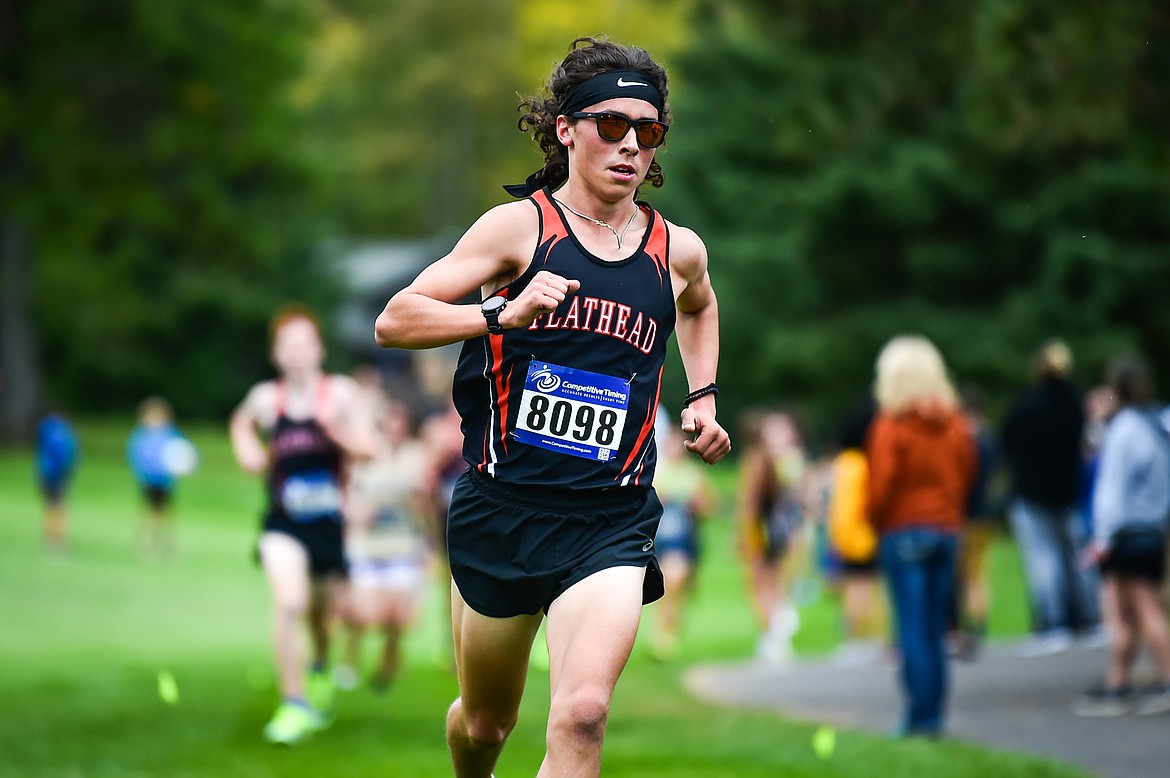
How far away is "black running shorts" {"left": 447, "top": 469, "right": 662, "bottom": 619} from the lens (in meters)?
5.13

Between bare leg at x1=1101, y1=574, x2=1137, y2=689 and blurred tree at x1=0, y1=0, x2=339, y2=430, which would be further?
blurred tree at x1=0, y1=0, x2=339, y2=430

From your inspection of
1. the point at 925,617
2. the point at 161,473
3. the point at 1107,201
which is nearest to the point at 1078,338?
the point at 1107,201

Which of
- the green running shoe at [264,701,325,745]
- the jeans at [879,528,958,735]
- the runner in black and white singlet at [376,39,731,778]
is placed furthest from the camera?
the jeans at [879,528,958,735]

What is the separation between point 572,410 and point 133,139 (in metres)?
14.5

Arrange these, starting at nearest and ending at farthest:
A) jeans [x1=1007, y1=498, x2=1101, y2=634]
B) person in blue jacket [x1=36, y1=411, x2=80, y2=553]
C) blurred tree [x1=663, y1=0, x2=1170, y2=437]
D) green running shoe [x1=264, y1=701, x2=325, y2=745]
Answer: green running shoe [x1=264, y1=701, x2=325, y2=745], jeans [x1=1007, y1=498, x2=1101, y2=634], person in blue jacket [x1=36, y1=411, x2=80, y2=553], blurred tree [x1=663, y1=0, x2=1170, y2=437]

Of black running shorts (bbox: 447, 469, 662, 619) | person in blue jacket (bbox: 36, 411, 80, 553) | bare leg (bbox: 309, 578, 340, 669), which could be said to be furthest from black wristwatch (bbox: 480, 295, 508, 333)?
person in blue jacket (bbox: 36, 411, 80, 553)

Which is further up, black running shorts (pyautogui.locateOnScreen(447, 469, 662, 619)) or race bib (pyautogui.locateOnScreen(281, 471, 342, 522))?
race bib (pyautogui.locateOnScreen(281, 471, 342, 522))

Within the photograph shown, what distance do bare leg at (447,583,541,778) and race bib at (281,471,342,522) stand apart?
399cm

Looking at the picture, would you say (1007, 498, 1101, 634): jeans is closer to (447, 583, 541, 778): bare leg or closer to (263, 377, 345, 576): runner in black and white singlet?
(263, 377, 345, 576): runner in black and white singlet

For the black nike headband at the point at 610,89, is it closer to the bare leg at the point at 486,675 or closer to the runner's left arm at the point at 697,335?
the runner's left arm at the point at 697,335

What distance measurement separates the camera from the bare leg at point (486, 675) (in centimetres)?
524

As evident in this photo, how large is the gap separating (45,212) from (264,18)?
3665 mm

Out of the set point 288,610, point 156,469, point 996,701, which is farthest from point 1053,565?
point 156,469

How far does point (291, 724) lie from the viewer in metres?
8.99
